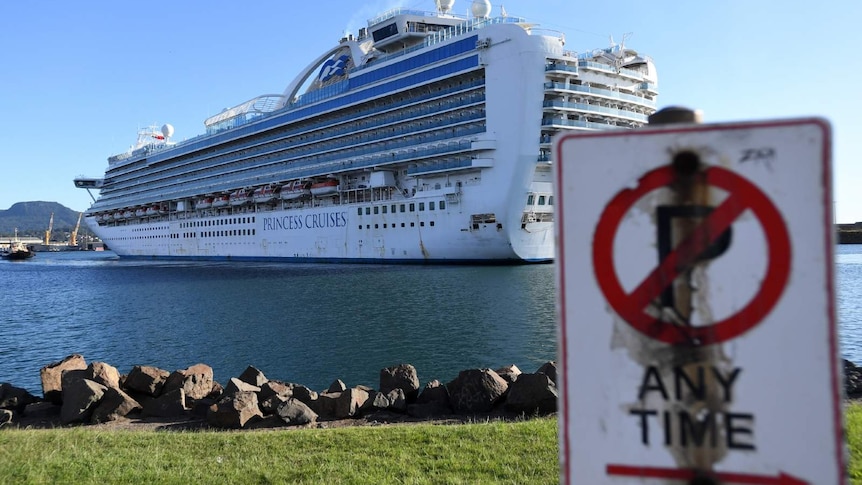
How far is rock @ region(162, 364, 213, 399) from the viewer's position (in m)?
10.5

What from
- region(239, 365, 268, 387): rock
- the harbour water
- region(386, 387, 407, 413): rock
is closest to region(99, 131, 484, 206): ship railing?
the harbour water

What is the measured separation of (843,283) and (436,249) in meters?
22.8

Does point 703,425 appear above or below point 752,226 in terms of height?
below

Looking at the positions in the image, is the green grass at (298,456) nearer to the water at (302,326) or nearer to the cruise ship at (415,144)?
the water at (302,326)

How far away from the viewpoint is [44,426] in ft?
30.8

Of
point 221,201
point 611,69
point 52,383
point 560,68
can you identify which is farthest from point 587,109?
point 221,201

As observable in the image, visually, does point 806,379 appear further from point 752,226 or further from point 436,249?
point 436,249

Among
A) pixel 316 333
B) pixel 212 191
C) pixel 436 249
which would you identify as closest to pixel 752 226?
pixel 316 333

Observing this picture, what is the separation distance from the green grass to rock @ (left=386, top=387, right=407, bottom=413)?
229 centimetres

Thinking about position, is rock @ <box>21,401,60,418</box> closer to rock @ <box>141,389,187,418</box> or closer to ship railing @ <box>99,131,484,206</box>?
rock @ <box>141,389,187,418</box>

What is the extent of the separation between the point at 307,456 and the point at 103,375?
22.1 ft

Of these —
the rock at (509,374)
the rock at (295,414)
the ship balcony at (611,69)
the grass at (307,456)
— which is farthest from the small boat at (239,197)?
the grass at (307,456)

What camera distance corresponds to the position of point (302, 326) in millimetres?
20234

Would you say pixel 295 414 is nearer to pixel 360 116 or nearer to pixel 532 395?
pixel 532 395
